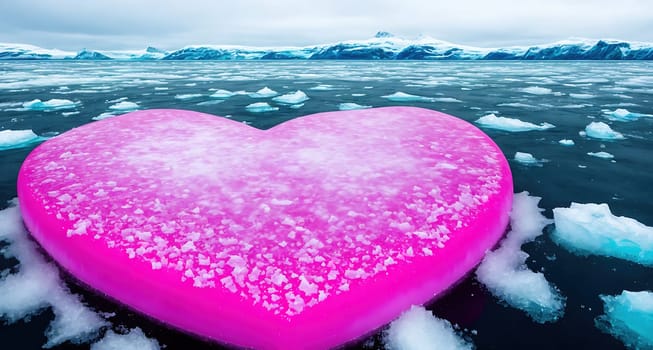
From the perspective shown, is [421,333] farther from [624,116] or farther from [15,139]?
[624,116]

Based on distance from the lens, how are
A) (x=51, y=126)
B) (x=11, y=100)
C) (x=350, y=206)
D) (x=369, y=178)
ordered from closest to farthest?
1. (x=350, y=206)
2. (x=369, y=178)
3. (x=51, y=126)
4. (x=11, y=100)

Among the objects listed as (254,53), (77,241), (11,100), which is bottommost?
(254,53)

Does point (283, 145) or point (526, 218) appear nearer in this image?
point (526, 218)

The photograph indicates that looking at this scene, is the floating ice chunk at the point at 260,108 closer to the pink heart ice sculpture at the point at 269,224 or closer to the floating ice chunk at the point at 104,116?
the floating ice chunk at the point at 104,116

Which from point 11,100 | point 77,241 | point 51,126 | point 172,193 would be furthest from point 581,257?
point 11,100

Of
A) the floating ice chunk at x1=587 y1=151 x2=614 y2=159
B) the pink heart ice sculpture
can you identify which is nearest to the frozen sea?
the floating ice chunk at x1=587 y1=151 x2=614 y2=159

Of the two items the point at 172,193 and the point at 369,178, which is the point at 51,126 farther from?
the point at 369,178
